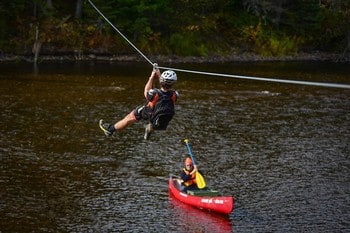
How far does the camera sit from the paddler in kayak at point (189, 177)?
21.1 metres

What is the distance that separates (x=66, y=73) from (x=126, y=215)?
26.6 m

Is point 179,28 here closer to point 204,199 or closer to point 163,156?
point 163,156

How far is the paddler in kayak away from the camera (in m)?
21.1

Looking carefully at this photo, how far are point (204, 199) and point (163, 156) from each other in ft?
21.0

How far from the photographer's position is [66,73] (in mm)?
44719

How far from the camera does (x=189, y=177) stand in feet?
69.9

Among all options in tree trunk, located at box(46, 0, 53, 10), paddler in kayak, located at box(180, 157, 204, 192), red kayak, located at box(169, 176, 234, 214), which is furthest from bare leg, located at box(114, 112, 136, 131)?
tree trunk, located at box(46, 0, 53, 10)

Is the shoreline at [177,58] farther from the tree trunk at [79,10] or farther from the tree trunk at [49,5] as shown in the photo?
the tree trunk at [49,5]

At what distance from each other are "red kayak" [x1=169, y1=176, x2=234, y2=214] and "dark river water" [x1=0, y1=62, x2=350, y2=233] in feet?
0.93

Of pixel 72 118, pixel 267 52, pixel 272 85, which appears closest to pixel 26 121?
pixel 72 118

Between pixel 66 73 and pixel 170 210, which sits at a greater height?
pixel 170 210

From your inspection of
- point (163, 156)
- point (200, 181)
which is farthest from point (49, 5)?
point (200, 181)

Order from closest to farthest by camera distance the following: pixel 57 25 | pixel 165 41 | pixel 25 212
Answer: pixel 25 212 < pixel 57 25 < pixel 165 41

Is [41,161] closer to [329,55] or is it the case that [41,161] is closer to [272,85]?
[272,85]
